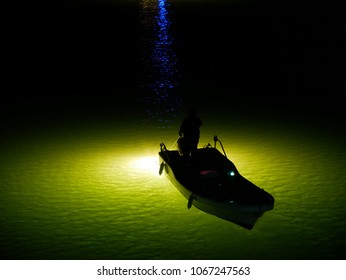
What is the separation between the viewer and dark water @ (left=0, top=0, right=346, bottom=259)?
44.2ft

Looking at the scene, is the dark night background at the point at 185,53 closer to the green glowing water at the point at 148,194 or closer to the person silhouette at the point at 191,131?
the green glowing water at the point at 148,194

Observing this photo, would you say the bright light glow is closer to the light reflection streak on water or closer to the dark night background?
the light reflection streak on water

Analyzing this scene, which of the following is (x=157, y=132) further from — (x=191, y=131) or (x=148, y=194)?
(x=148, y=194)

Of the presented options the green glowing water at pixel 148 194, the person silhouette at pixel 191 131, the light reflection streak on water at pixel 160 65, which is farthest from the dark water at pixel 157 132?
the person silhouette at pixel 191 131

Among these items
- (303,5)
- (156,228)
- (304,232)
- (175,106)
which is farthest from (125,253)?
(303,5)

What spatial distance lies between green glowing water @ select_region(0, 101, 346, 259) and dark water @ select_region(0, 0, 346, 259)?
0.18 ft

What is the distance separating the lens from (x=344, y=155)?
1998 cm

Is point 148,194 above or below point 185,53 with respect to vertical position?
below

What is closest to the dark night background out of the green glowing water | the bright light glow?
the green glowing water

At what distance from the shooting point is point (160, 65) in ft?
127

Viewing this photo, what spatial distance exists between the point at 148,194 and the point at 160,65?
23417mm

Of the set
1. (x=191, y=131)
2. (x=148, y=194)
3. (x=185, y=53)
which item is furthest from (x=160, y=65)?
(x=148, y=194)

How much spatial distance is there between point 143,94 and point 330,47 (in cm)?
1955

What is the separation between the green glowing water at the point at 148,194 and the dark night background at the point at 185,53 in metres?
6.22
